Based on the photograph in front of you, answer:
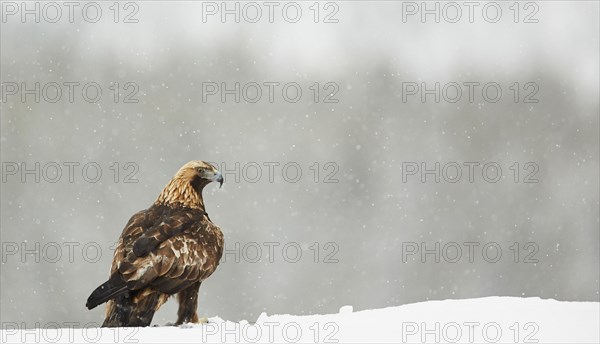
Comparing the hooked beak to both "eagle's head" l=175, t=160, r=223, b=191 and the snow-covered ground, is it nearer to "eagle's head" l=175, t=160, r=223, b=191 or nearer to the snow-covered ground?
"eagle's head" l=175, t=160, r=223, b=191

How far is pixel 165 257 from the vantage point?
7.18 metres

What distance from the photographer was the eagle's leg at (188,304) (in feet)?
24.3

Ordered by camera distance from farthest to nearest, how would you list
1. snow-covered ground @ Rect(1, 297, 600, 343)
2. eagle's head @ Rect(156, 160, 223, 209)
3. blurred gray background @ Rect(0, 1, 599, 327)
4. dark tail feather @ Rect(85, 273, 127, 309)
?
blurred gray background @ Rect(0, 1, 599, 327) → eagle's head @ Rect(156, 160, 223, 209) → dark tail feather @ Rect(85, 273, 127, 309) → snow-covered ground @ Rect(1, 297, 600, 343)

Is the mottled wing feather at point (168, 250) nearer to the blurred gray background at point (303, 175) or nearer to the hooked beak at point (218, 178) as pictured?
the hooked beak at point (218, 178)

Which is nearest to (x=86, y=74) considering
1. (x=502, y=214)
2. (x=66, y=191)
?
(x=66, y=191)

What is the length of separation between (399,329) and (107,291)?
227 cm

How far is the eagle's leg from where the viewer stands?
7.40 meters

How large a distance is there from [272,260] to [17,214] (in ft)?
26.1

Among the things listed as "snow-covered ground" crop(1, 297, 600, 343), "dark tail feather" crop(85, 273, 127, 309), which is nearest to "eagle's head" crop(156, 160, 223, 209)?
"dark tail feather" crop(85, 273, 127, 309)

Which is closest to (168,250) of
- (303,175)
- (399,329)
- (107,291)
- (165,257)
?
(165,257)

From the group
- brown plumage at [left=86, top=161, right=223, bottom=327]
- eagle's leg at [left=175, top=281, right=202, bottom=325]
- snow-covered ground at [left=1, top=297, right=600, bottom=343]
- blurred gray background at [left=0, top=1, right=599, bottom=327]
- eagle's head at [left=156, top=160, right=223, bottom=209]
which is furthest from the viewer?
blurred gray background at [left=0, top=1, right=599, bottom=327]

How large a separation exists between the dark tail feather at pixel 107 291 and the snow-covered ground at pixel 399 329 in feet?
0.77

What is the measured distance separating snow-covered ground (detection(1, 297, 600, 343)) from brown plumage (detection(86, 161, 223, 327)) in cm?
40

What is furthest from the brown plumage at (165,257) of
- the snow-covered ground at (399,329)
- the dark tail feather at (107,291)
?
the snow-covered ground at (399,329)
